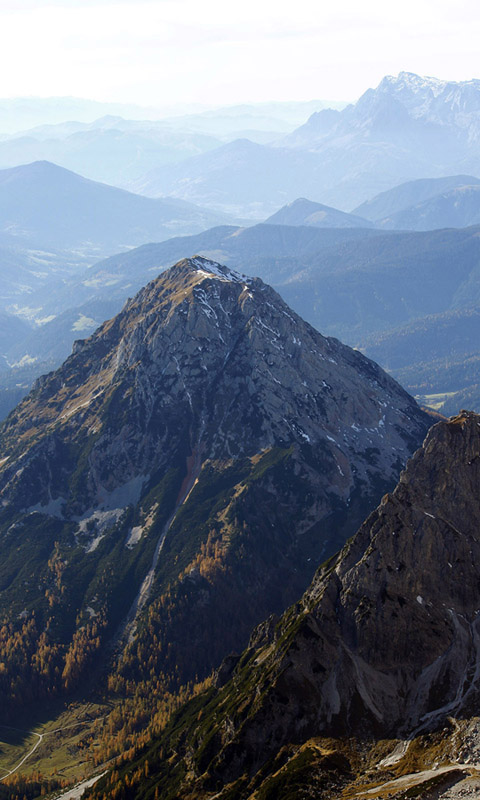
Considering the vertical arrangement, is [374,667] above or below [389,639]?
below

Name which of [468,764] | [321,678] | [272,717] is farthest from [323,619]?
[468,764]

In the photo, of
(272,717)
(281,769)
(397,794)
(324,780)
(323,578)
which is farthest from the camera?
(323,578)

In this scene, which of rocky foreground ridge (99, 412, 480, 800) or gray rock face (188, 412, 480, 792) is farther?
gray rock face (188, 412, 480, 792)

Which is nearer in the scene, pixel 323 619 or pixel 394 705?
pixel 394 705

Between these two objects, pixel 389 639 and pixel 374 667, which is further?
pixel 389 639

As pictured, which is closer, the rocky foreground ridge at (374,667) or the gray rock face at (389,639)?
the rocky foreground ridge at (374,667)

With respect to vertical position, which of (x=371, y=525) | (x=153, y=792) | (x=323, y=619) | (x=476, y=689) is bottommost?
(x=153, y=792)

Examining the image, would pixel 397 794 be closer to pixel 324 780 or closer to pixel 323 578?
pixel 324 780

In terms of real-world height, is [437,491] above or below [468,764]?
above
